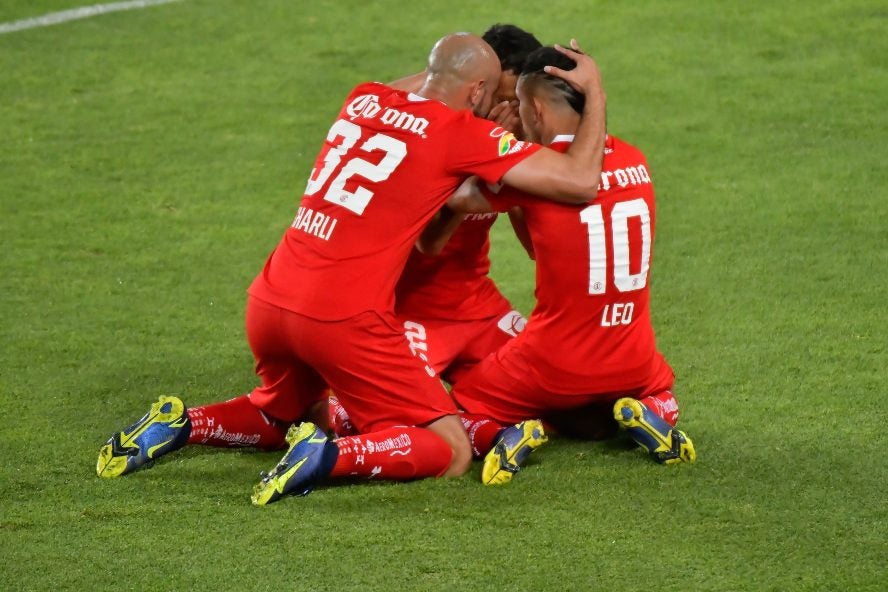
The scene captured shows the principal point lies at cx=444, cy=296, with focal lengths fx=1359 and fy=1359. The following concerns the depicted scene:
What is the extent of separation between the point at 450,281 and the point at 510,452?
2.91 feet

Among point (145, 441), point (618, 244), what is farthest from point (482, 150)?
point (145, 441)

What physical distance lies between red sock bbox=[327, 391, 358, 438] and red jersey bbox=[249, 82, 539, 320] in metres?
0.54

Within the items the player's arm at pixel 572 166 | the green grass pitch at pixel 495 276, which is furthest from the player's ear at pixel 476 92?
the green grass pitch at pixel 495 276

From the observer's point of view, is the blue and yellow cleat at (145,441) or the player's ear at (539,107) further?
the player's ear at (539,107)

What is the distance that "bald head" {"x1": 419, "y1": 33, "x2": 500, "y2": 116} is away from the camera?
4.03 metres

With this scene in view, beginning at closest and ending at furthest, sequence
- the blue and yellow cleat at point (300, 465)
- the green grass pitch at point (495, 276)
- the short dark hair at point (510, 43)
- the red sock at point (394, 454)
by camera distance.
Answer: the green grass pitch at point (495, 276), the blue and yellow cleat at point (300, 465), the red sock at point (394, 454), the short dark hair at point (510, 43)

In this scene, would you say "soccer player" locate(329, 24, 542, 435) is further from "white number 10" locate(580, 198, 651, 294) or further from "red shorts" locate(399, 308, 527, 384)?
"white number 10" locate(580, 198, 651, 294)

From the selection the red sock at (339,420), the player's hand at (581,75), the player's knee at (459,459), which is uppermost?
the player's hand at (581,75)

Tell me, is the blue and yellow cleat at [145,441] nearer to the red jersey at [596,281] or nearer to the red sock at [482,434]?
the red sock at [482,434]

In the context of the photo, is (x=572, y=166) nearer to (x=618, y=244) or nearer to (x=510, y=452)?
(x=618, y=244)

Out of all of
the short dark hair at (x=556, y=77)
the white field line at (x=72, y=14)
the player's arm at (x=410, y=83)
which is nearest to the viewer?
the short dark hair at (x=556, y=77)

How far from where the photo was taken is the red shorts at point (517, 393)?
4105 mm

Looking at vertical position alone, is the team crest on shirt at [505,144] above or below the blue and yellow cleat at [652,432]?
above

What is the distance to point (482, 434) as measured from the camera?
13.5 ft
